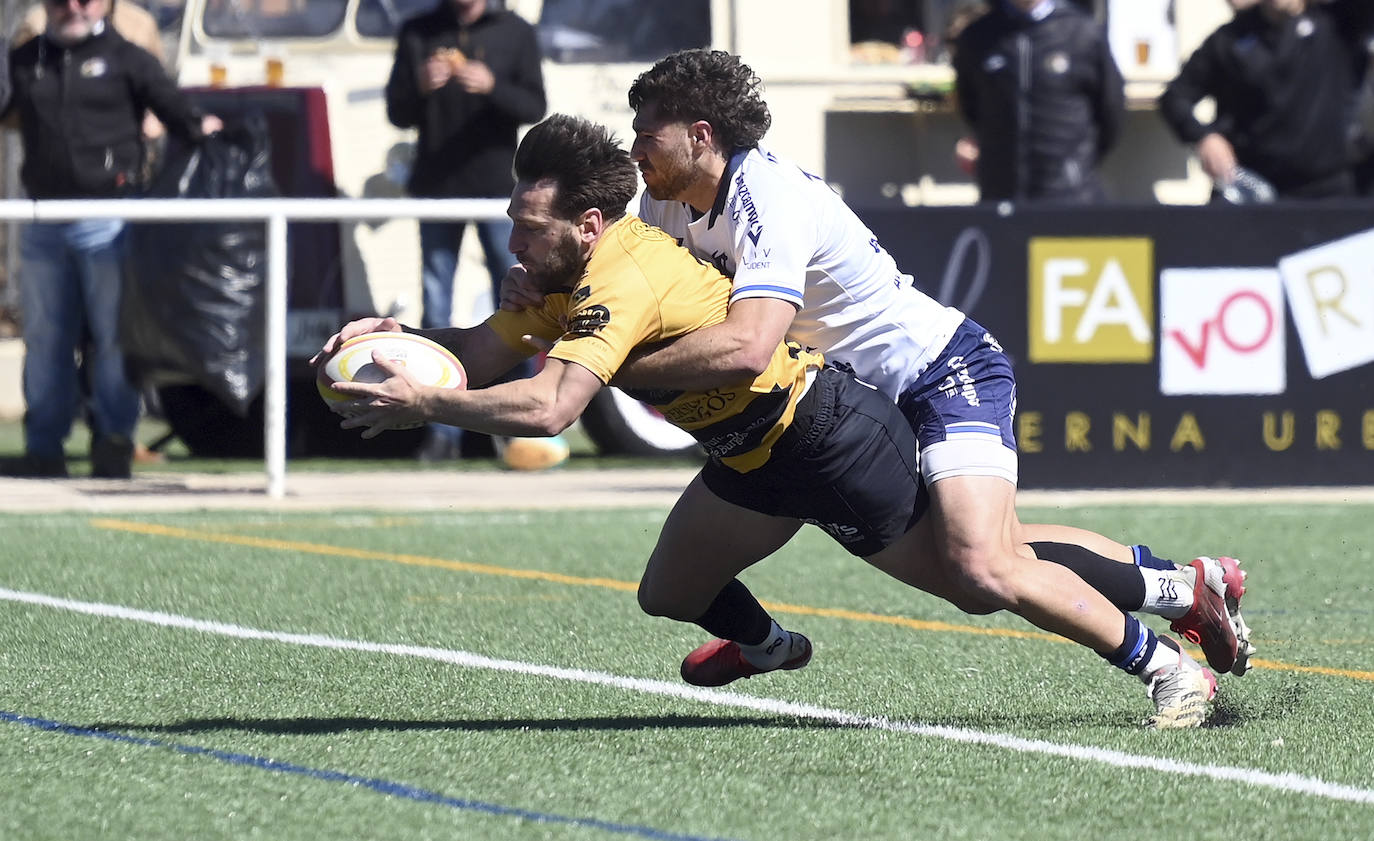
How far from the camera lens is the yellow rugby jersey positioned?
188 inches

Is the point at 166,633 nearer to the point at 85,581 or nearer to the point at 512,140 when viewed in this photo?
the point at 85,581

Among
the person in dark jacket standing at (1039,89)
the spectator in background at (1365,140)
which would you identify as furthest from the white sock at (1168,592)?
the spectator in background at (1365,140)

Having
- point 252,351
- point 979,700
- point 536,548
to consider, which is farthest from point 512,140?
point 979,700

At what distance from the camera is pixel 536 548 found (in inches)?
351

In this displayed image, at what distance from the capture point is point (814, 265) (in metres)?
5.27

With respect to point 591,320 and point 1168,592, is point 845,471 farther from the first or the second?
point 1168,592

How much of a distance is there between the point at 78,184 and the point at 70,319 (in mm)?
652

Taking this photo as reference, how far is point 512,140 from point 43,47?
2316 millimetres

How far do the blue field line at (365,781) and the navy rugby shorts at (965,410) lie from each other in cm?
142

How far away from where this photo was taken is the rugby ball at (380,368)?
466 cm

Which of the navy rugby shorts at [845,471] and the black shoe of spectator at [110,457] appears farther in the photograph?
the black shoe of spectator at [110,457]

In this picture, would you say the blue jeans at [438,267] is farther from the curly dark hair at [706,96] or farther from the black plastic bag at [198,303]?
the curly dark hair at [706,96]

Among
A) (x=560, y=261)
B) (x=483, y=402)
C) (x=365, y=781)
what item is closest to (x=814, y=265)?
(x=560, y=261)

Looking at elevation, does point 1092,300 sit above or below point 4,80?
below
